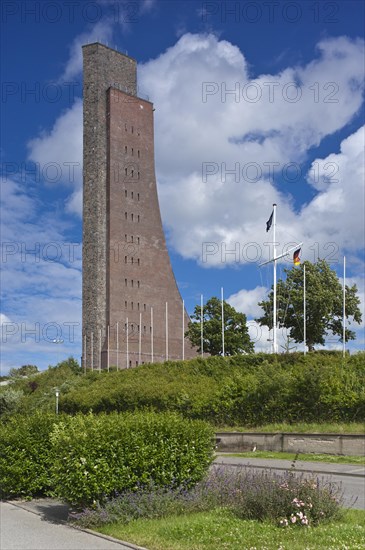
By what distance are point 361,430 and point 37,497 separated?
16276 millimetres

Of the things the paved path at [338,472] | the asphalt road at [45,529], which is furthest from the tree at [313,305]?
the asphalt road at [45,529]

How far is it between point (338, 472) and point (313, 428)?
31.0 feet

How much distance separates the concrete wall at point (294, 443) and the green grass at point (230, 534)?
15.1 metres

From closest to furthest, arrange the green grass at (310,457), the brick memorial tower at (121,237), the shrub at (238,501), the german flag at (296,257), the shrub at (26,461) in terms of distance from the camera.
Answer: the shrub at (238,501), the shrub at (26,461), the green grass at (310,457), the german flag at (296,257), the brick memorial tower at (121,237)

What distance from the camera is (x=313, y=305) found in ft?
196

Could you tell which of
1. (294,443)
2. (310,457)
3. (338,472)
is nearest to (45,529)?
(338,472)

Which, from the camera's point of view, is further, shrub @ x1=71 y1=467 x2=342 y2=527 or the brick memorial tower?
the brick memorial tower

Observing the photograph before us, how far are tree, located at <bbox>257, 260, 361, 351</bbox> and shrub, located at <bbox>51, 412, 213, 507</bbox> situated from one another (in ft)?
158

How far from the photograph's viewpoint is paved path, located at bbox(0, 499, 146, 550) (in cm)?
874

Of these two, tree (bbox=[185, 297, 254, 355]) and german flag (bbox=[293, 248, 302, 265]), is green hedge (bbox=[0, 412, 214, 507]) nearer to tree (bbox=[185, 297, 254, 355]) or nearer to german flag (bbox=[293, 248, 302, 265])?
german flag (bbox=[293, 248, 302, 265])

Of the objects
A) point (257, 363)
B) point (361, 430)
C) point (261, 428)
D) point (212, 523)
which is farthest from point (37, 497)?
point (257, 363)

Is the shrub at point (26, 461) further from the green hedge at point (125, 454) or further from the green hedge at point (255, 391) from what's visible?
the green hedge at point (255, 391)

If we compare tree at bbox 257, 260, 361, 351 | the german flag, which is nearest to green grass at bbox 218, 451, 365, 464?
the german flag

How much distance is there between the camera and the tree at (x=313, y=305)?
5962 cm
